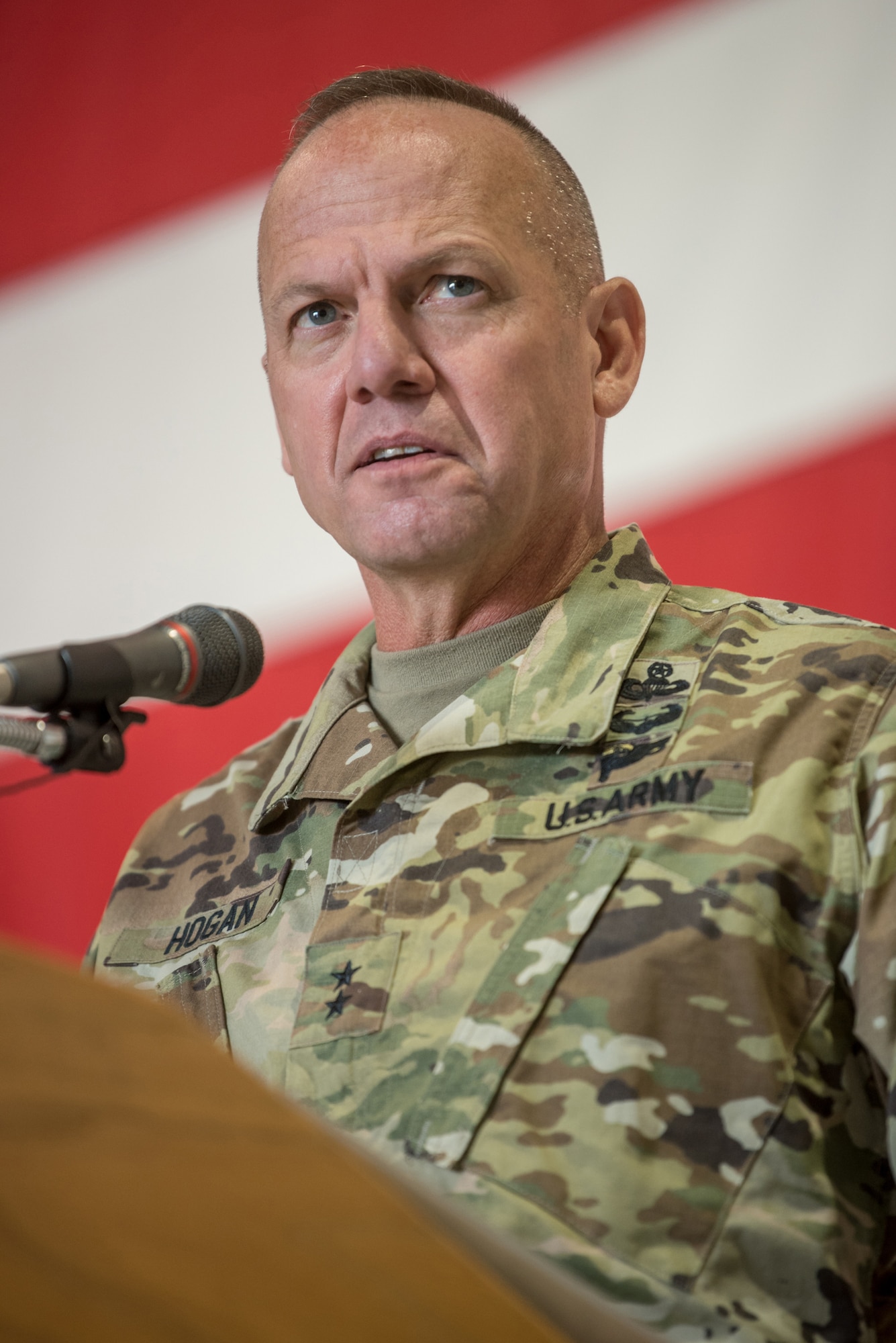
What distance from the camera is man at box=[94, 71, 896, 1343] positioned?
0.87 meters

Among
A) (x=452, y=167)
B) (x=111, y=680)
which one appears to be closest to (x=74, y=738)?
(x=111, y=680)

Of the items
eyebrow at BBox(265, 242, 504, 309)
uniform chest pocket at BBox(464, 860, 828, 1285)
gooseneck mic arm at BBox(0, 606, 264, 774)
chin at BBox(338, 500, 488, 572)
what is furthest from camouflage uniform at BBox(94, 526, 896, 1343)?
eyebrow at BBox(265, 242, 504, 309)

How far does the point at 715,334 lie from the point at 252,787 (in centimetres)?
102

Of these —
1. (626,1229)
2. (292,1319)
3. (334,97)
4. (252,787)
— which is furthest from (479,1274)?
(334,97)

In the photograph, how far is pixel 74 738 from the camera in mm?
924

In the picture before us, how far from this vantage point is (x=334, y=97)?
1.43 metres

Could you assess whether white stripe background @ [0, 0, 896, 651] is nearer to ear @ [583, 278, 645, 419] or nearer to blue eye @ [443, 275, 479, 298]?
ear @ [583, 278, 645, 419]

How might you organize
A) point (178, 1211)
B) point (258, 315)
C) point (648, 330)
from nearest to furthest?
point (178, 1211), point (648, 330), point (258, 315)

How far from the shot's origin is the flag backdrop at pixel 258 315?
191cm

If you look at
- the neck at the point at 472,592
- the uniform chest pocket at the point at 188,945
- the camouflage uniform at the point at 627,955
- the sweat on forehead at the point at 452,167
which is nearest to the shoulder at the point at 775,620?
the camouflage uniform at the point at 627,955

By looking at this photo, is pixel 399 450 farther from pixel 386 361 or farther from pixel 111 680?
pixel 111 680

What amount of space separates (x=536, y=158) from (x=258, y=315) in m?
1.03

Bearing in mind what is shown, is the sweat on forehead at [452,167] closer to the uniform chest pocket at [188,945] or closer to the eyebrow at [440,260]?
the eyebrow at [440,260]

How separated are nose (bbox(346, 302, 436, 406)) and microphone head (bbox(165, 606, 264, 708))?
1.01 ft
